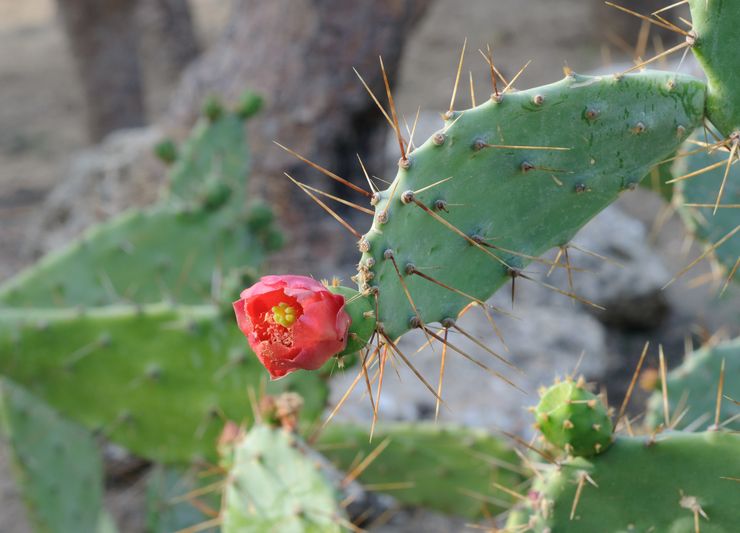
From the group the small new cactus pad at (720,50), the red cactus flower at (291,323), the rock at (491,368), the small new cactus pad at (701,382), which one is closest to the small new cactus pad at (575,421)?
the small new cactus pad at (720,50)

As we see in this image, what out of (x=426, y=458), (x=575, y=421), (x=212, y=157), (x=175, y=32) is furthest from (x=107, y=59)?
(x=575, y=421)

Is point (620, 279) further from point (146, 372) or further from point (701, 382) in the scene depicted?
point (146, 372)

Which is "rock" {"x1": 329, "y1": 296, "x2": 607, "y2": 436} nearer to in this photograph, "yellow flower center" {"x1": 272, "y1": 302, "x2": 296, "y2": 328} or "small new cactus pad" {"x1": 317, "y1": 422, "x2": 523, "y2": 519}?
"small new cactus pad" {"x1": 317, "y1": 422, "x2": 523, "y2": 519}

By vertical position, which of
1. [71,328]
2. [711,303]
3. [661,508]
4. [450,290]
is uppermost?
[450,290]

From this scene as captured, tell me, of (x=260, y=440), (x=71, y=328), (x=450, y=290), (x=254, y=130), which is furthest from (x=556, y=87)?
(x=254, y=130)

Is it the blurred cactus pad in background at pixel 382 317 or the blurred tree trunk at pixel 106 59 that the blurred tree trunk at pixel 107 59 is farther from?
the blurred cactus pad in background at pixel 382 317

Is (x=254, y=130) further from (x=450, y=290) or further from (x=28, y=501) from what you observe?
(x=450, y=290)
